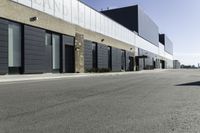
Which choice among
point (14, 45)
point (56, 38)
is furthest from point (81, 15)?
point (14, 45)

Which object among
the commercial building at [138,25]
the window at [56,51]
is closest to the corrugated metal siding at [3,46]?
the window at [56,51]

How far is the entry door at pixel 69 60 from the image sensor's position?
43731mm

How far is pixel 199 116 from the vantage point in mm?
7828

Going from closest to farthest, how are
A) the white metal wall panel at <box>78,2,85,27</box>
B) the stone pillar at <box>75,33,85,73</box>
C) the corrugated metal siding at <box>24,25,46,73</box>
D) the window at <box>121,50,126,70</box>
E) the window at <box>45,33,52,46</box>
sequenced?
the corrugated metal siding at <box>24,25,46,73</box>, the window at <box>45,33,52,46</box>, the stone pillar at <box>75,33,85,73</box>, the white metal wall panel at <box>78,2,85,27</box>, the window at <box>121,50,126,70</box>

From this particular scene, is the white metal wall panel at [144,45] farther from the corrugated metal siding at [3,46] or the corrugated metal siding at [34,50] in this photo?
the corrugated metal siding at [3,46]

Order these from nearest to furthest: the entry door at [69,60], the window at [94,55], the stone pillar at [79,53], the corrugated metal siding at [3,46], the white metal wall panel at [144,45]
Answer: the corrugated metal siding at [3,46]
the entry door at [69,60]
the stone pillar at [79,53]
the window at [94,55]
the white metal wall panel at [144,45]

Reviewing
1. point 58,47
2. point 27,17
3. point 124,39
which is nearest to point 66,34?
point 58,47

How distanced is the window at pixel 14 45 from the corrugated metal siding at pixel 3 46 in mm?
788

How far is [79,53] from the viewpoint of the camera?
46.7 meters

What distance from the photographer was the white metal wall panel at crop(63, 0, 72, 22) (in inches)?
1700

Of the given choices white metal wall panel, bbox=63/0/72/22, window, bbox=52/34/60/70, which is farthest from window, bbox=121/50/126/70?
window, bbox=52/34/60/70

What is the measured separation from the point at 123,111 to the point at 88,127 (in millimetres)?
2298

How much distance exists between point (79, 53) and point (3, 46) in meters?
18.5

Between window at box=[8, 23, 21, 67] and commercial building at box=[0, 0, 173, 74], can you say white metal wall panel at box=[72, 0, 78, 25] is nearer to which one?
commercial building at box=[0, 0, 173, 74]
